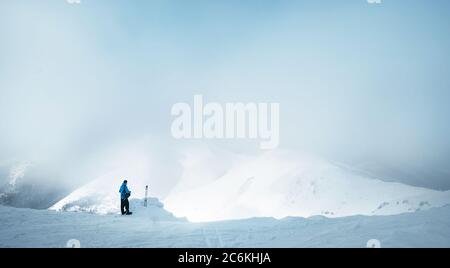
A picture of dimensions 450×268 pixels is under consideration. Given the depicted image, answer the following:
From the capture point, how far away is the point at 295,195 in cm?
3341

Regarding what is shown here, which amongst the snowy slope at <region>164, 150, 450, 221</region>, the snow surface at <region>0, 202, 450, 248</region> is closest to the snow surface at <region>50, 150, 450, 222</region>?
the snowy slope at <region>164, 150, 450, 221</region>

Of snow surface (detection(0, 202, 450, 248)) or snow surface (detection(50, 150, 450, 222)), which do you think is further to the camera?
snow surface (detection(50, 150, 450, 222))

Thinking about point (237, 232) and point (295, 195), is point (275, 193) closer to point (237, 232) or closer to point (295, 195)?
point (295, 195)

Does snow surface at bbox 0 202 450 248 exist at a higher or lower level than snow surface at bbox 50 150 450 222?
higher

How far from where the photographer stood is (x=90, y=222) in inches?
493

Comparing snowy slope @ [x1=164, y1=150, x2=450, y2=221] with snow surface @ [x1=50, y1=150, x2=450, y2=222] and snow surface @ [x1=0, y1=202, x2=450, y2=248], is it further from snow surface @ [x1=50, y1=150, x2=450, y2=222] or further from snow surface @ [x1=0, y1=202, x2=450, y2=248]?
snow surface @ [x1=0, y1=202, x2=450, y2=248]

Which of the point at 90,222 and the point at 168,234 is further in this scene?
the point at 90,222

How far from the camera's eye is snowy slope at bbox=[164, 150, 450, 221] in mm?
24183

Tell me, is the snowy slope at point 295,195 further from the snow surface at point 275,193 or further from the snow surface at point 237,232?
the snow surface at point 237,232

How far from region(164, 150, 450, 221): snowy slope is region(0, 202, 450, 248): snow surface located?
11.0 meters
